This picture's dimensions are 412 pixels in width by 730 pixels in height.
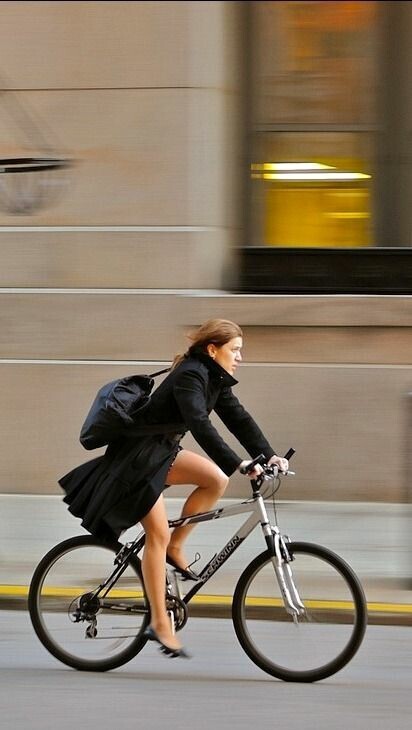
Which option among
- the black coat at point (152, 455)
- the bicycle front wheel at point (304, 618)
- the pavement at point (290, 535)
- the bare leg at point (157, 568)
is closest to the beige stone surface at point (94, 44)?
the pavement at point (290, 535)

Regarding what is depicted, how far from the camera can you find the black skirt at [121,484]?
5.28 m

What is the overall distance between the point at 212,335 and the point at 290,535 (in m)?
3.34

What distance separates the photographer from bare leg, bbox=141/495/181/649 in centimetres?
527

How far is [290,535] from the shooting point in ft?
27.6

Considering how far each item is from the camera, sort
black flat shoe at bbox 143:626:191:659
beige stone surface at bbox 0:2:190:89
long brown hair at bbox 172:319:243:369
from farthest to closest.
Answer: beige stone surface at bbox 0:2:190:89 < long brown hair at bbox 172:319:243:369 < black flat shoe at bbox 143:626:191:659

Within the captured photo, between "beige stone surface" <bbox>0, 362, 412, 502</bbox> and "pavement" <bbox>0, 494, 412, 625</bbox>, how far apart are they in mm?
176

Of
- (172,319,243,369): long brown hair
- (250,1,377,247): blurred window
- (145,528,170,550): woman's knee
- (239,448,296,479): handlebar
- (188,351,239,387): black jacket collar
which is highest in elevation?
(250,1,377,247): blurred window

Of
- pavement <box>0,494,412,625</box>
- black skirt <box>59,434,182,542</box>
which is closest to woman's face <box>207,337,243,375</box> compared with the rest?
black skirt <box>59,434,182,542</box>

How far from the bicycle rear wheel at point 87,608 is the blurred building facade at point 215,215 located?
431 centimetres

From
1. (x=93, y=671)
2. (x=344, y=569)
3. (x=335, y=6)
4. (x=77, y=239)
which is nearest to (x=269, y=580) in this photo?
(x=344, y=569)

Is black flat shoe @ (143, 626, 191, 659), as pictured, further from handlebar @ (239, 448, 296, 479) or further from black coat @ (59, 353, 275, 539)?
handlebar @ (239, 448, 296, 479)

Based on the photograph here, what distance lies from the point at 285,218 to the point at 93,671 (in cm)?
555

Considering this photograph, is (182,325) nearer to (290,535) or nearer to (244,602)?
(290,535)

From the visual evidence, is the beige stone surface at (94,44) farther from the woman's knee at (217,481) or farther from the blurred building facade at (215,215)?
the woman's knee at (217,481)
